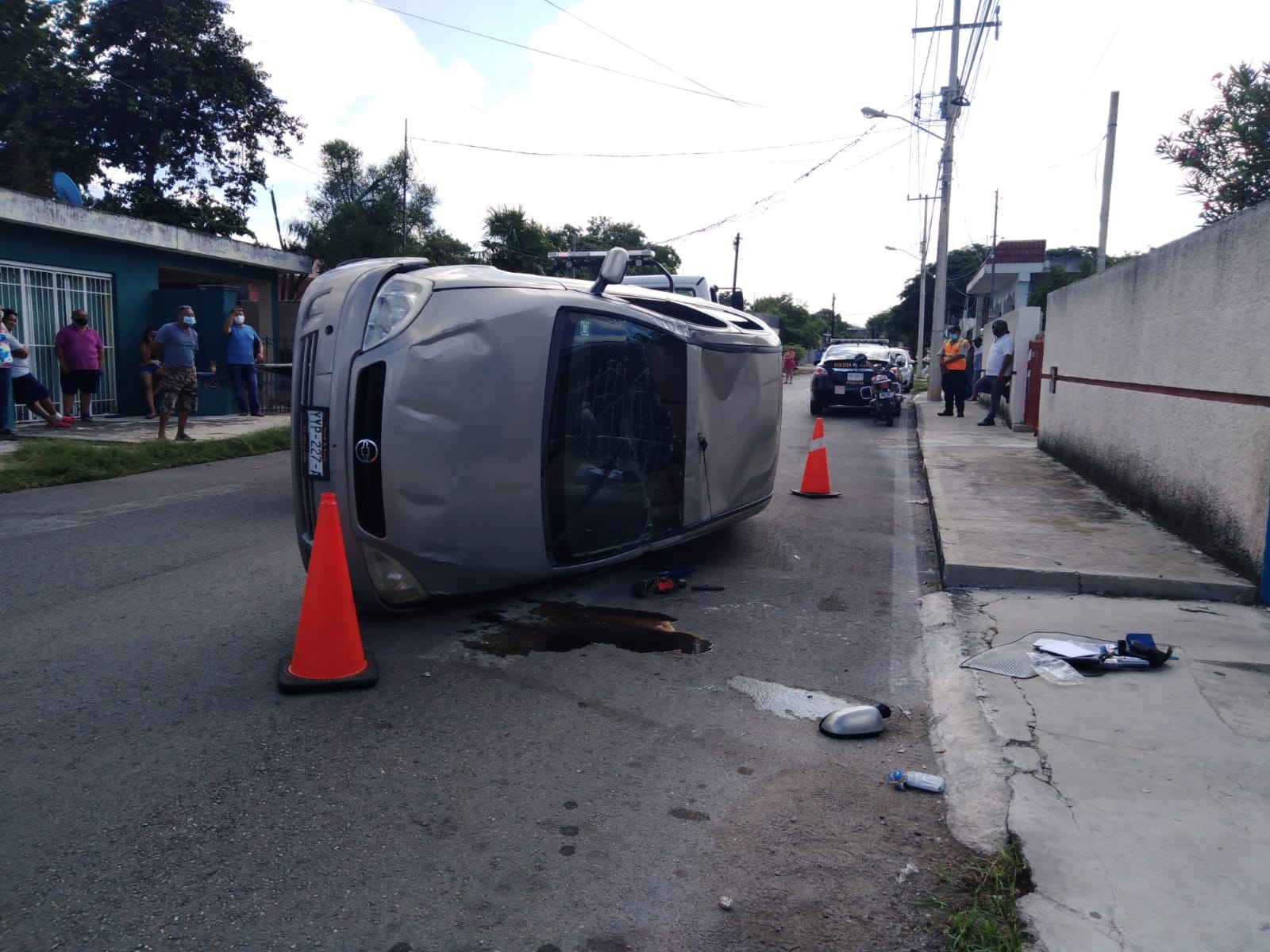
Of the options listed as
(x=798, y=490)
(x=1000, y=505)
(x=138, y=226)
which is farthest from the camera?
(x=138, y=226)

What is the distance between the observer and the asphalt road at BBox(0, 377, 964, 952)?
2.65 metres

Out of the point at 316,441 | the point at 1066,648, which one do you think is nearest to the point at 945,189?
the point at 1066,648

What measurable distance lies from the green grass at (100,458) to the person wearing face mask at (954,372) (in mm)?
12228

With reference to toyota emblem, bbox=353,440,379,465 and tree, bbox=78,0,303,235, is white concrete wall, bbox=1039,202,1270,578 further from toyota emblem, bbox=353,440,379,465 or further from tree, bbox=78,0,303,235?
tree, bbox=78,0,303,235

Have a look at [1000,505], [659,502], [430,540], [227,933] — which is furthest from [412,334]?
[1000,505]

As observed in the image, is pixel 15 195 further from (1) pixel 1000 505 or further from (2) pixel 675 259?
(2) pixel 675 259

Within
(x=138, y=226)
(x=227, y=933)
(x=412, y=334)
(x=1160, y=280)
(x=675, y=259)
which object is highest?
(x=675, y=259)

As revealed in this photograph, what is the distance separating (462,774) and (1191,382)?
19.8ft

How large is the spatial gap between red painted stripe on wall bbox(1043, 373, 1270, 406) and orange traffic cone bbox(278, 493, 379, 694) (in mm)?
5311

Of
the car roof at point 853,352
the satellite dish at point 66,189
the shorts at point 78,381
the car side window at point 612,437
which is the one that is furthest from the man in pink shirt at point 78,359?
the car roof at point 853,352

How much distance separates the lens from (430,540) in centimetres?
471

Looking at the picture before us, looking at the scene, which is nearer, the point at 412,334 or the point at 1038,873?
the point at 1038,873

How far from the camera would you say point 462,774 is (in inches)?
136

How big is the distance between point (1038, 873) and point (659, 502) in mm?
3382
